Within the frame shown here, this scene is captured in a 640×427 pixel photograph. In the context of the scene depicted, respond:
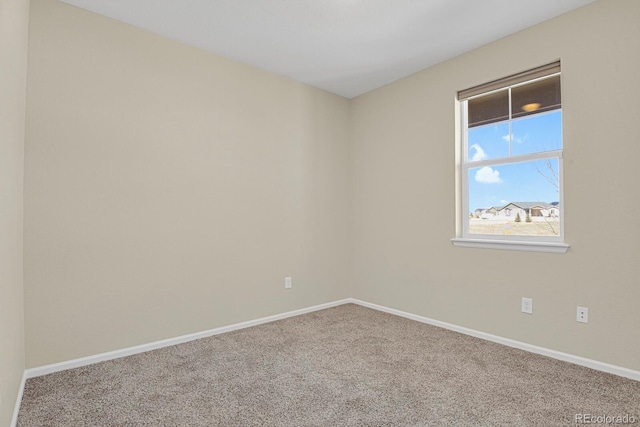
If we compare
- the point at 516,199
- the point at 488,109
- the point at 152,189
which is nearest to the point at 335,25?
the point at 488,109

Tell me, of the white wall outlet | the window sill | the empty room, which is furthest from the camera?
the window sill

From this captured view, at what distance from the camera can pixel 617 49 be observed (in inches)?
87.0

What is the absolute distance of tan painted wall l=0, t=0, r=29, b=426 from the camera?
1424 mm

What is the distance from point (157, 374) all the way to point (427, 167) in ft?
9.37

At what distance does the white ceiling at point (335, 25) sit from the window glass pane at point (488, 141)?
0.72 m

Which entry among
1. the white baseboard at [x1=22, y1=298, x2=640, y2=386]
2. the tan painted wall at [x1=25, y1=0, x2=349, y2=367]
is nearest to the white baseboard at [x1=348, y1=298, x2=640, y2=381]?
the white baseboard at [x1=22, y1=298, x2=640, y2=386]

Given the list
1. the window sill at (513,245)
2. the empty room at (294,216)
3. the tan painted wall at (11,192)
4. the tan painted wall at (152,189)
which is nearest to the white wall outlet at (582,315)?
the empty room at (294,216)

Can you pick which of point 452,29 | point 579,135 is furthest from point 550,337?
point 452,29

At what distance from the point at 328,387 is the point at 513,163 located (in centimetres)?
230

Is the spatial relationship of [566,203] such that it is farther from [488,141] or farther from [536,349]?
[536,349]

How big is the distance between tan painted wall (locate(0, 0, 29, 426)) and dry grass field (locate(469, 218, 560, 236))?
324 centimetres

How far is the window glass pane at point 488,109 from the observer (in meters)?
2.87

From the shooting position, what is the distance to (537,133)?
2.66 m

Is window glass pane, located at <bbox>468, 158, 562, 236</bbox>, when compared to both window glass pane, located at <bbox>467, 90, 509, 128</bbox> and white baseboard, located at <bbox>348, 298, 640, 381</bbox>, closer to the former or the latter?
window glass pane, located at <bbox>467, 90, 509, 128</bbox>
